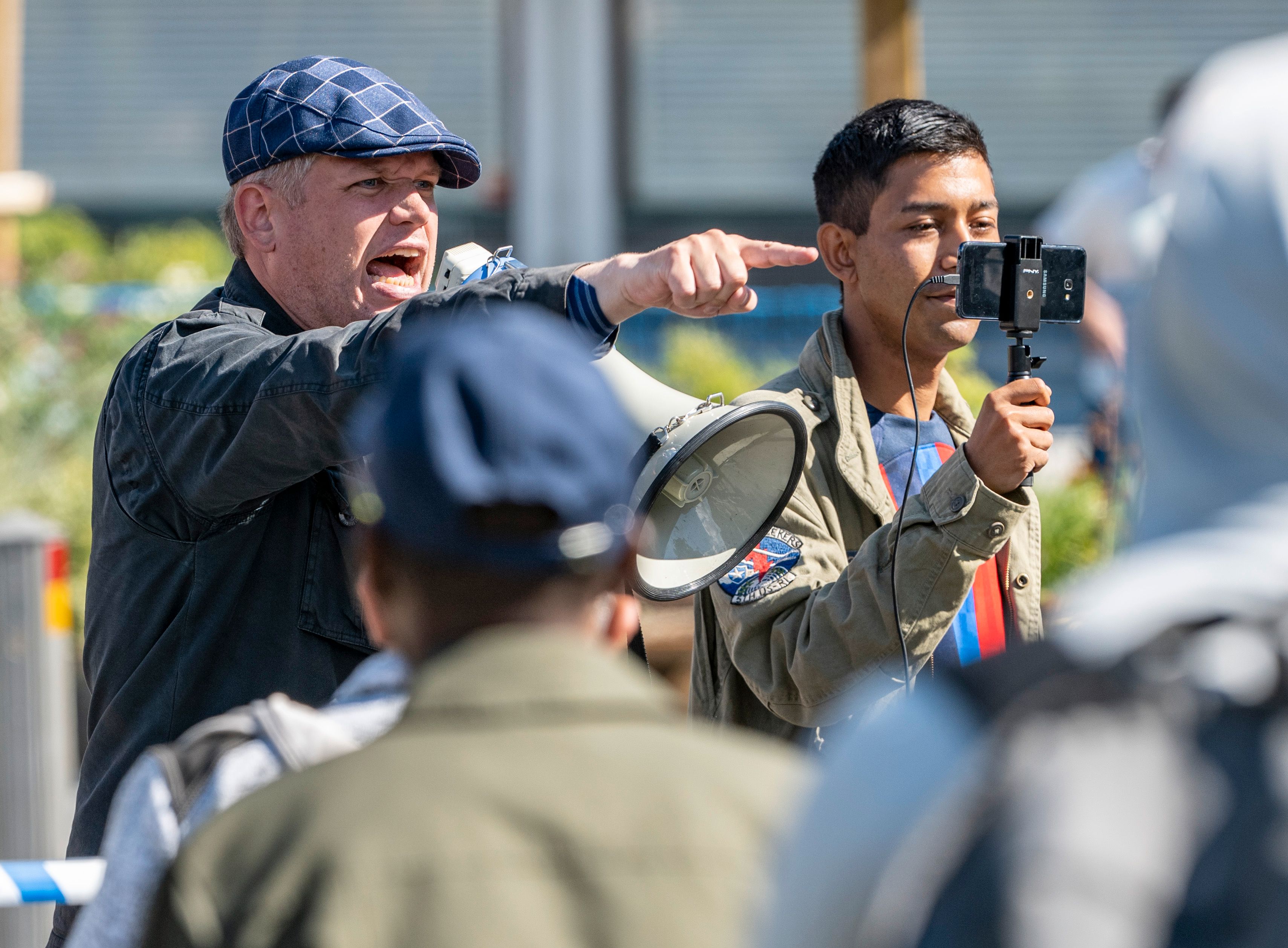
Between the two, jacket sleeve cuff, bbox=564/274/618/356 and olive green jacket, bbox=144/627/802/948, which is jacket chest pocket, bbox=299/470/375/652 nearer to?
jacket sleeve cuff, bbox=564/274/618/356

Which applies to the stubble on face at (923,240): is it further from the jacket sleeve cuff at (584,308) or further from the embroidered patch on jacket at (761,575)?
the jacket sleeve cuff at (584,308)

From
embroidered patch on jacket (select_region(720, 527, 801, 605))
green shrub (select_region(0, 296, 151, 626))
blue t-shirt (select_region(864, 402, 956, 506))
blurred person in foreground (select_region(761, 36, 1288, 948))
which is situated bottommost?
Answer: green shrub (select_region(0, 296, 151, 626))

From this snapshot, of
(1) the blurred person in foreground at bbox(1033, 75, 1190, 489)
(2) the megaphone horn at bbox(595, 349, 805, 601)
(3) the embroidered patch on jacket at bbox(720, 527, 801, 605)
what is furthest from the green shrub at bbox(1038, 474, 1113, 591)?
(2) the megaphone horn at bbox(595, 349, 805, 601)

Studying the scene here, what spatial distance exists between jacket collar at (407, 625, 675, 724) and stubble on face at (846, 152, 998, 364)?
5.32ft

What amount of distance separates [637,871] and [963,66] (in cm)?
936

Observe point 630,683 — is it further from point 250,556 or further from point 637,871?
point 250,556

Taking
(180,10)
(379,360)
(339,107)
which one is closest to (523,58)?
(180,10)

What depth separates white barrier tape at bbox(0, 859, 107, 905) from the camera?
91.2 inches

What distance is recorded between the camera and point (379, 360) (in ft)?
6.53

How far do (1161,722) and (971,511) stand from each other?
142cm

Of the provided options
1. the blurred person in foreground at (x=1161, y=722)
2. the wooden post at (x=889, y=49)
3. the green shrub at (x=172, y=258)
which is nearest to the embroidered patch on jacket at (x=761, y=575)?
the blurred person in foreground at (x=1161, y=722)

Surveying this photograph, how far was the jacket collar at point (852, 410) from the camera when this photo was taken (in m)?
2.63

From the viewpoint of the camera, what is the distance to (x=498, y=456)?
121cm

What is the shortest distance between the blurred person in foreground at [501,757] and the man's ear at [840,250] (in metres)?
1.58
